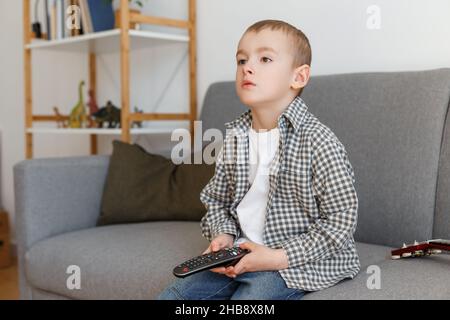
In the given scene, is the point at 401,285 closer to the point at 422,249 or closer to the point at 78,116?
the point at 422,249

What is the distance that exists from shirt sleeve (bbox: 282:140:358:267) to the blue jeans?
54 mm

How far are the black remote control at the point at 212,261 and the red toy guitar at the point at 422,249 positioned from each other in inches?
17.6

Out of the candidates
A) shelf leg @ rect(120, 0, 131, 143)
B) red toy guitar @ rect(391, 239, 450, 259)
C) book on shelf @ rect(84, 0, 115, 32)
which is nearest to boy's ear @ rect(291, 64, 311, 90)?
red toy guitar @ rect(391, 239, 450, 259)

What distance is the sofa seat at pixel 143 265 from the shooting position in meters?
1.16


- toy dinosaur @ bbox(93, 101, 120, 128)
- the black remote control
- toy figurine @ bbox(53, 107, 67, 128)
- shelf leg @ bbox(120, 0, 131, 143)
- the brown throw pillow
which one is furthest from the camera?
toy figurine @ bbox(53, 107, 67, 128)

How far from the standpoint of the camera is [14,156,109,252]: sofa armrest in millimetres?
1750

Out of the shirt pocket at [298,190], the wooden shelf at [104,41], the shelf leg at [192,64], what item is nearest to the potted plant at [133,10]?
the wooden shelf at [104,41]

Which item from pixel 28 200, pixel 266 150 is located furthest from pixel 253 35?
pixel 28 200

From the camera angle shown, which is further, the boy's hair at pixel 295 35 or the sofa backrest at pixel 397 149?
the sofa backrest at pixel 397 149

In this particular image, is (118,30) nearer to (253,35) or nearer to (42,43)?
(42,43)

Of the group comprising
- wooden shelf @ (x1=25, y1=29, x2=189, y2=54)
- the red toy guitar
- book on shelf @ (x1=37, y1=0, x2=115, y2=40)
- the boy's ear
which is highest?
book on shelf @ (x1=37, y1=0, x2=115, y2=40)

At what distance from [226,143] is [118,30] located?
1.11 meters

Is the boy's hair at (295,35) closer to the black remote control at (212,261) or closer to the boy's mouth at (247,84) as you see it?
the boy's mouth at (247,84)

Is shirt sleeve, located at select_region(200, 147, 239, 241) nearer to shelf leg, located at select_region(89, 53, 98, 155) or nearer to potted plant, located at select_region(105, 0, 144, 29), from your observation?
potted plant, located at select_region(105, 0, 144, 29)
